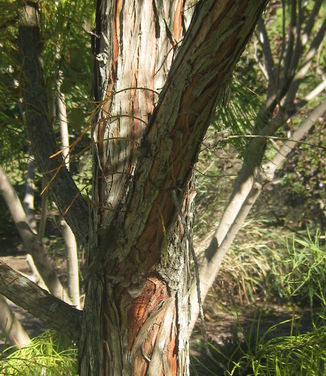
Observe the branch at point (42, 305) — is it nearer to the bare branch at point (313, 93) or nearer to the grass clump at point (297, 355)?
the grass clump at point (297, 355)

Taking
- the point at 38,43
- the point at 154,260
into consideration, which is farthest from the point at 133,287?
the point at 38,43

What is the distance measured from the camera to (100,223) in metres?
1.78

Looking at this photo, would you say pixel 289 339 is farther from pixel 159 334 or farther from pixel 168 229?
pixel 168 229

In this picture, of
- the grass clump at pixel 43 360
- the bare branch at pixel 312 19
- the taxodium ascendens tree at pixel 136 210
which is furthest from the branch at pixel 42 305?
the bare branch at pixel 312 19

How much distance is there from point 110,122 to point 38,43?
2.70ft

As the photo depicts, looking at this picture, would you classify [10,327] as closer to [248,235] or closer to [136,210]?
[136,210]

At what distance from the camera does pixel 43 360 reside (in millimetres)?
2918

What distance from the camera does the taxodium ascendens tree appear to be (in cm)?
154

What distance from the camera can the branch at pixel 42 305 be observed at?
197cm

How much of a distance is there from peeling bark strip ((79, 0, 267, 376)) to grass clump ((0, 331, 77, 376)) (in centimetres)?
95

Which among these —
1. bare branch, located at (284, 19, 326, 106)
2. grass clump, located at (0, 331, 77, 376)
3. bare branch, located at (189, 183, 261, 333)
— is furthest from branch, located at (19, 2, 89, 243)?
bare branch, located at (284, 19, 326, 106)

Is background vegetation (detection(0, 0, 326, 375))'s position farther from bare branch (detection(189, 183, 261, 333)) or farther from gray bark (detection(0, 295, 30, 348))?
bare branch (detection(189, 183, 261, 333))

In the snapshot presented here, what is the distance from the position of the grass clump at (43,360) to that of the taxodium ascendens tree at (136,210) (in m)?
0.89

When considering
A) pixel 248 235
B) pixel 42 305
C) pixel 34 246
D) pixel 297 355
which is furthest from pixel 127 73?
pixel 248 235
